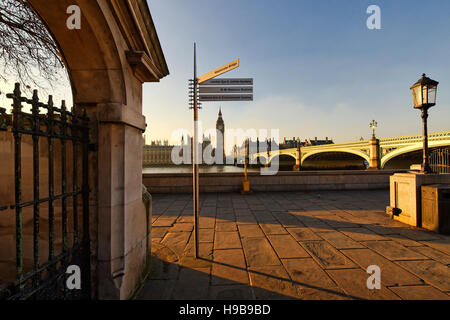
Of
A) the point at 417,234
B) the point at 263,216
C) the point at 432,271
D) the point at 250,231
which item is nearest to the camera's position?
the point at 432,271

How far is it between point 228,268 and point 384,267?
239 centimetres

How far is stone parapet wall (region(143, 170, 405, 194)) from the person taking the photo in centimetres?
962

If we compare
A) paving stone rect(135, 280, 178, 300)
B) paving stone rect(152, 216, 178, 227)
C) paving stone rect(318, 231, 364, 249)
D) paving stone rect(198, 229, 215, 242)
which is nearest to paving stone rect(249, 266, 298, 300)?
paving stone rect(135, 280, 178, 300)

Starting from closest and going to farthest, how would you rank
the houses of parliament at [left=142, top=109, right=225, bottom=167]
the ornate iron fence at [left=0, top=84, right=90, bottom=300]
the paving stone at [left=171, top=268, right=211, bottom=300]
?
the ornate iron fence at [left=0, top=84, right=90, bottom=300] < the paving stone at [left=171, top=268, right=211, bottom=300] < the houses of parliament at [left=142, top=109, right=225, bottom=167]

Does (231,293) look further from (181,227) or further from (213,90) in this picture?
(213,90)

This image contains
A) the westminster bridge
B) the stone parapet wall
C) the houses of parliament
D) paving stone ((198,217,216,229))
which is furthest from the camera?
the houses of parliament

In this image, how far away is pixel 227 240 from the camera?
13.5 ft

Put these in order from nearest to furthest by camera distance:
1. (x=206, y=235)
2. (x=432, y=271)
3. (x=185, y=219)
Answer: (x=432, y=271), (x=206, y=235), (x=185, y=219)

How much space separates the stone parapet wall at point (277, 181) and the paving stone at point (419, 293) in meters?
7.29

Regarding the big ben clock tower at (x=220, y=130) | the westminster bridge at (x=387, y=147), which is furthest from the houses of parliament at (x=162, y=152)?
the westminster bridge at (x=387, y=147)

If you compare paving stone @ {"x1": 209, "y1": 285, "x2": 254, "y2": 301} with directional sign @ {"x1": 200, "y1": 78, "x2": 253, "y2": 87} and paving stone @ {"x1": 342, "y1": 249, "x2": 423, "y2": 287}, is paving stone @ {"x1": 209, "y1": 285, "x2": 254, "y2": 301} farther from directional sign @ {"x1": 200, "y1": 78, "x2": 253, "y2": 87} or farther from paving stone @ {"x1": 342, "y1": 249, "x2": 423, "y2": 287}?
directional sign @ {"x1": 200, "y1": 78, "x2": 253, "y2": 87}

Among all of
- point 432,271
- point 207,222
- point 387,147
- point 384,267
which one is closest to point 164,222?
point 207,222

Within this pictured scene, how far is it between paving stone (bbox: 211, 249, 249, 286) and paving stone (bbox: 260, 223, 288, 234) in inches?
46.7

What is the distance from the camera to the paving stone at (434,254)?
10.4 feet
